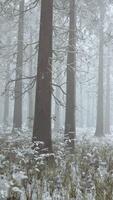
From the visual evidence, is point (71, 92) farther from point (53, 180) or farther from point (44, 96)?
point (53, 180)

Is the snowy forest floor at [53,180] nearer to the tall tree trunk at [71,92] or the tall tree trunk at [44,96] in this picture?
the tall tree trunk at [44,96]

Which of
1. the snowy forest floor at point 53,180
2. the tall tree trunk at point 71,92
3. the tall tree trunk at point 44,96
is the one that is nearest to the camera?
the snowy forest floor at point 53,180

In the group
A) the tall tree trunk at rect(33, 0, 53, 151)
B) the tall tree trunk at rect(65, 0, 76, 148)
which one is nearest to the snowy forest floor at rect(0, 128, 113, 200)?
the tall tree trunk at rect(33, 0, 53, 151)

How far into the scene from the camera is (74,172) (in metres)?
8.24

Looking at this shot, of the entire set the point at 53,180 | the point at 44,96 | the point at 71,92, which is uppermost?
the point at 71,92

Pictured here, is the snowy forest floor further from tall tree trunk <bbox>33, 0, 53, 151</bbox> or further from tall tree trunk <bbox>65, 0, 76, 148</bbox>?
tall tree trunk <bbox>65, 0, 76, 148</bbox>

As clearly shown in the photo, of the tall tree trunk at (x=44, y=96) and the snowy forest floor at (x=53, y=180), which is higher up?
the tall tree trunk at (x=44, y=96)

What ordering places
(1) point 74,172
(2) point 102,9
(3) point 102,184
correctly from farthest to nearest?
(2) point 102,9, (1) point 74,172, (3) point 102,184

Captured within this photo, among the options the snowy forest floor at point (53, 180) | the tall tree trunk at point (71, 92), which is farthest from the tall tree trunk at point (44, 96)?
the tall tree trunk at point (71, 92)

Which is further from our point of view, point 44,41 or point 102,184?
point 44,41

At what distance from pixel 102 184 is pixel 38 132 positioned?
135 inches

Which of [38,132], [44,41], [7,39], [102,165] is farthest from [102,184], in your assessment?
[7,39]

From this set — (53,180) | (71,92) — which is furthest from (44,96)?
(71,92)

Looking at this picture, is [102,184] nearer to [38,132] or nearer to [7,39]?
[38,132]
